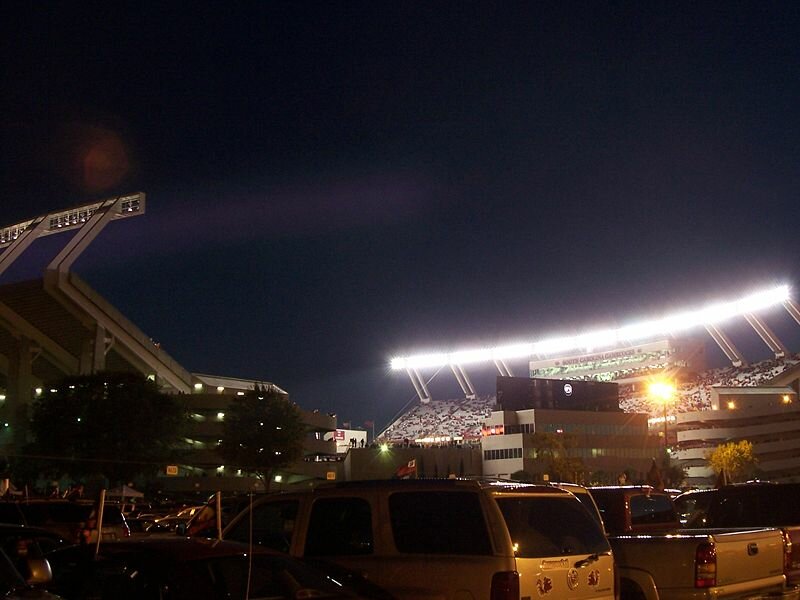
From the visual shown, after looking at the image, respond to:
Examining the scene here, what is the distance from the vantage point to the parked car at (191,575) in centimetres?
637

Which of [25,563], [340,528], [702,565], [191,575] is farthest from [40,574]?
[702,565]

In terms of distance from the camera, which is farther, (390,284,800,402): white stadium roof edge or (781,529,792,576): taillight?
(390,284,800,402): white stadium roof edge

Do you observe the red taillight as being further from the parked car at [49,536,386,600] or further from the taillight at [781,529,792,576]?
the taillight at [781,529,792,576]

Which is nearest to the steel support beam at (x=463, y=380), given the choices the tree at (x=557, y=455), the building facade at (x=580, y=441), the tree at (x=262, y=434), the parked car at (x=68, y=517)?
the building facade at (x=580, y=441)

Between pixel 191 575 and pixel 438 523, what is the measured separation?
227 centimetres

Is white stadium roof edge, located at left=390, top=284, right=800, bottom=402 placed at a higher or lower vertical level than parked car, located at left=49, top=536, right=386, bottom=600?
higher

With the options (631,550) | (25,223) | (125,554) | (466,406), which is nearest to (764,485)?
(631,550)

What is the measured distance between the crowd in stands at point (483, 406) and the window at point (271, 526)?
4042 inches

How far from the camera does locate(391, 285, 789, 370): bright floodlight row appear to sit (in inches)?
4513

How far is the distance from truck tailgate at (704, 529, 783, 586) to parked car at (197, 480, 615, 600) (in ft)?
7.80

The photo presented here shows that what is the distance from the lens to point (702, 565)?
31.3ft

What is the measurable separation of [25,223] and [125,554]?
79595mm

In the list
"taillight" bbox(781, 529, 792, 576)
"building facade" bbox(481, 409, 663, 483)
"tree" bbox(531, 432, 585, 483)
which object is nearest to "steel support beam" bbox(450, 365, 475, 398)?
"building facade" bbox(481, 409, 663, 483)

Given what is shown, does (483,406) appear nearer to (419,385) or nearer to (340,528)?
(419,385)
